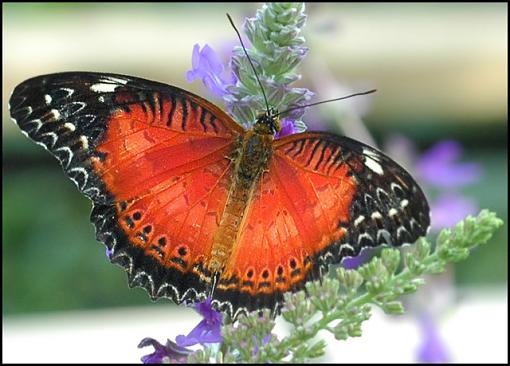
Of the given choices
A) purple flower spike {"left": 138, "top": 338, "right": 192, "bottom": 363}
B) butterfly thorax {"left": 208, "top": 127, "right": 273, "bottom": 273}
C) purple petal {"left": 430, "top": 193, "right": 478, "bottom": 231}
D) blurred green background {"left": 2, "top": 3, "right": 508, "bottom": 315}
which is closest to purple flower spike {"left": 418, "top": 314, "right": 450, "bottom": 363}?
purple petal {"left": 430, "top": 193, "right": 478, "bottom": 231}

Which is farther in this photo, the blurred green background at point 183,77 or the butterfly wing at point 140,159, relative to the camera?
the blurred green background at point 183,77

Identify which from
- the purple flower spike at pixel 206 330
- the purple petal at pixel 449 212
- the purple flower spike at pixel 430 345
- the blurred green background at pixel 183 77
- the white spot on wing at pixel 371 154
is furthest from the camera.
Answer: the blurred green background at pixel 183 77

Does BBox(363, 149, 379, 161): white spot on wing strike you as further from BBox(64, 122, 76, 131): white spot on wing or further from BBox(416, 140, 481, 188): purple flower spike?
BBox(416, 140, 481, 188): purple flower spike

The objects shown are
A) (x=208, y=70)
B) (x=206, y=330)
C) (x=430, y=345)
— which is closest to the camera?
(x=206, y=330)

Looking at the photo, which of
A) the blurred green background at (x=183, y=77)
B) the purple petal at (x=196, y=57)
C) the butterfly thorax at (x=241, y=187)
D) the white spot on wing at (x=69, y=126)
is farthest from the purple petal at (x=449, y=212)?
the blurred green background at (x=183, y=77)

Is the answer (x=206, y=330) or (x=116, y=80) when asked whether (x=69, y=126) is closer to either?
(x=116, y=80)

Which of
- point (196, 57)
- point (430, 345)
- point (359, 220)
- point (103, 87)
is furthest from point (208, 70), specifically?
point (430, 345)

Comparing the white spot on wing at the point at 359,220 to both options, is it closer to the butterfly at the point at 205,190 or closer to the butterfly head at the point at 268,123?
the butterfly at the point at 205,190

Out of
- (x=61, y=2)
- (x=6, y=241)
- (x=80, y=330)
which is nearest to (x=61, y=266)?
(x=6, y=241)
